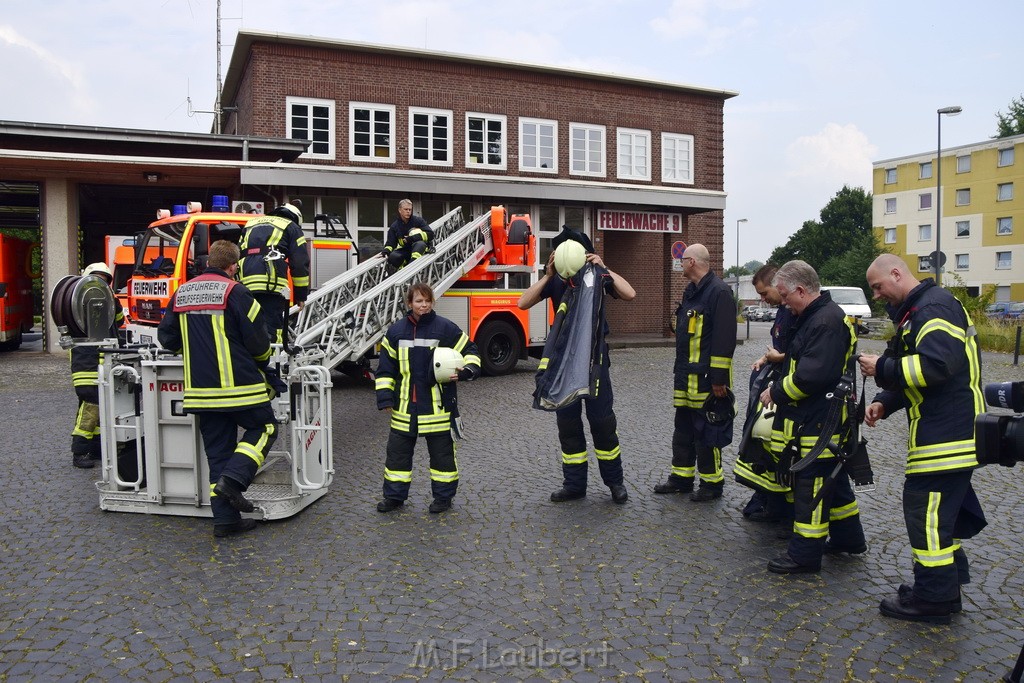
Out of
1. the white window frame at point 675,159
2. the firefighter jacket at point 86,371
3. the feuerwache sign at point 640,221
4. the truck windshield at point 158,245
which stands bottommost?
the firefighter jacket at point 86,371

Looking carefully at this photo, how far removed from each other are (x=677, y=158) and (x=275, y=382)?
2221 cm

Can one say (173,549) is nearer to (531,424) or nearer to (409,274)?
(531,424)

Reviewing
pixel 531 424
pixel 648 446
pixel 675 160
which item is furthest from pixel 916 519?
pixel 675 160

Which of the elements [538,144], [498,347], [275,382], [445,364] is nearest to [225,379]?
[275,382]

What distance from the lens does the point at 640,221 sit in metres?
22.6

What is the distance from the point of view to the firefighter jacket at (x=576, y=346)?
18.8ft

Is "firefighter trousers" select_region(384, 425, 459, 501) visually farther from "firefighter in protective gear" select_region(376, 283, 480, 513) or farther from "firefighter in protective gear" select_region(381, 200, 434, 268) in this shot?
"firefighter in protective gear" select_region(381, 200, 434, 268)

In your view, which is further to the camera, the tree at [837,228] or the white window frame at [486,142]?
the tree at [837,228]

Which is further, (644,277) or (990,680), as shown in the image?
(644,277)

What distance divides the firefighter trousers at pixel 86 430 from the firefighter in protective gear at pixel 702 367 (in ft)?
16.2

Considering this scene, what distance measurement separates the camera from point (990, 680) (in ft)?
11.0

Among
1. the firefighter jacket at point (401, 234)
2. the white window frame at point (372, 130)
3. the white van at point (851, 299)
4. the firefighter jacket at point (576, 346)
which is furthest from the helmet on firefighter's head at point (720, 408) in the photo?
the white van at point (851, 299)

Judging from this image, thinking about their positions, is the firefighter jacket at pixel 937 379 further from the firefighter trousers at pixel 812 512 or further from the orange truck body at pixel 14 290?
the orange truck body at pixel 14 290

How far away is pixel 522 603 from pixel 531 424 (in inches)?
205
